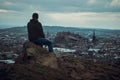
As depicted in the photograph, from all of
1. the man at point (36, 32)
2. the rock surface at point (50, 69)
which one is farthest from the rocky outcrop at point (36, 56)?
the man at point (36, 32)

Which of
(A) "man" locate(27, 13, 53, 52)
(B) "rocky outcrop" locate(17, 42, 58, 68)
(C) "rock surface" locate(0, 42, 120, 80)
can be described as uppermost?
(A) "man" locate(27, 13, 53, 52)

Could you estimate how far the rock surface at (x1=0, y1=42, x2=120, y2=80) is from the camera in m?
16.6

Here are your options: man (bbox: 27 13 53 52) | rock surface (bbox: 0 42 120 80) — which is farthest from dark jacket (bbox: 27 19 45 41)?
rock surface (bbox: 0 42 120 80)

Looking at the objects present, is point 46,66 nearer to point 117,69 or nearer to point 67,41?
point 117,69

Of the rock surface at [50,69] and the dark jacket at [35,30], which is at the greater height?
the dark jacket at [35,30]

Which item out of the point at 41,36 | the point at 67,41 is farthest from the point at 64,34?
the point at 41,36

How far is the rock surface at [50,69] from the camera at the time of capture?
16.6 metres

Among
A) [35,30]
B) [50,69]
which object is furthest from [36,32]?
[50,69]

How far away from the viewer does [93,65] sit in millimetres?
18984

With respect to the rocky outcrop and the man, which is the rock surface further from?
the man

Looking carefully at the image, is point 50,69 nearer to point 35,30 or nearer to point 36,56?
point 36,56

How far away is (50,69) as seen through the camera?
17266 mm

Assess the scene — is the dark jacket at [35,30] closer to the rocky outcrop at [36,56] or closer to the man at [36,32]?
the man at [36,32]

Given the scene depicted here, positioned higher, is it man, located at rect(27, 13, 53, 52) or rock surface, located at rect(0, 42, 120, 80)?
man, located at rect(27, 13, 53, 52)
